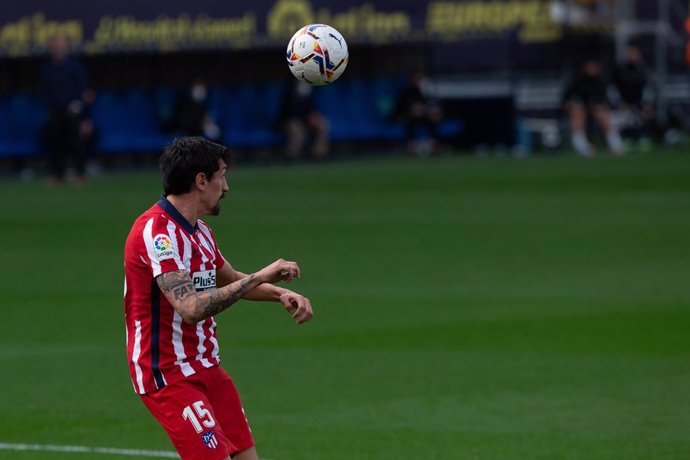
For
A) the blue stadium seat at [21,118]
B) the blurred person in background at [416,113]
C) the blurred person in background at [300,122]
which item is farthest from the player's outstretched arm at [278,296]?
the blurred person in background at [416,113]

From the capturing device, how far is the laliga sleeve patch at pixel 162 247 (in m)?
6.73

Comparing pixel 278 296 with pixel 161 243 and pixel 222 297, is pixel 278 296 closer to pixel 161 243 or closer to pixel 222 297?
pixel 222 297

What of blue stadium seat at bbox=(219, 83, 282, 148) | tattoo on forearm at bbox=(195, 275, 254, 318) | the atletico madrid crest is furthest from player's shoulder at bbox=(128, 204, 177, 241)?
blue stadium seat at bbox=(219, 83, 282, 148)

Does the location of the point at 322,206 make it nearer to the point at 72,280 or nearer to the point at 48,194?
the point at 48,194

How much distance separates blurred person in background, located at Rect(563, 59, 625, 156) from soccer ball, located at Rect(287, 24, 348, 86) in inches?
1082

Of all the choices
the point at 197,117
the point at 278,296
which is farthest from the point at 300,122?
the point at 278,296

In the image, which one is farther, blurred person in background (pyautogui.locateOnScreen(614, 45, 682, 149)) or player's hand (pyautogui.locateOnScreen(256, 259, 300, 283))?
blurred person in background (pyautogui.locateOnScreen(614, 45, 682, 149))

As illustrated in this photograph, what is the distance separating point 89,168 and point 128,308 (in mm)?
28755

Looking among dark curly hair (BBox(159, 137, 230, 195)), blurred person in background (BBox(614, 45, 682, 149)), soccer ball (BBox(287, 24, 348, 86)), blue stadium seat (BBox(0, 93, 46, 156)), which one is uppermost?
soccer ball (BBox(287, 24, 348, 86))

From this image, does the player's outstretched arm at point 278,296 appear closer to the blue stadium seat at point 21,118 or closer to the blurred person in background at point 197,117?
the blurred person in background at point 197,117

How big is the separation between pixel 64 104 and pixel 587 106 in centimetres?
1354

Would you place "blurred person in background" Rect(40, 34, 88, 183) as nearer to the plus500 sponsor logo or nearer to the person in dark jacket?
the person in dark jacket

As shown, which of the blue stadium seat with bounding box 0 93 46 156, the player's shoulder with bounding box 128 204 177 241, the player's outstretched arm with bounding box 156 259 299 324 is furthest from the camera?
the blue stadium seat with bounding box 0 93 46 156

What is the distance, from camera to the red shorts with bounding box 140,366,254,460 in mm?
6703
